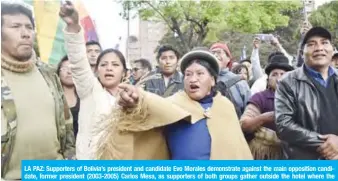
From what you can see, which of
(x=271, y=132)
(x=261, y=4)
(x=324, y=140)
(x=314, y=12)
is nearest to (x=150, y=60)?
(x=261, y=4)

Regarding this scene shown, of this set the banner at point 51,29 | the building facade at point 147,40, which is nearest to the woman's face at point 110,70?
the banner at point 51,29

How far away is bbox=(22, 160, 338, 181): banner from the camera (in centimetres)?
230

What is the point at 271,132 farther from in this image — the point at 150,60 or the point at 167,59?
the point at 150,60

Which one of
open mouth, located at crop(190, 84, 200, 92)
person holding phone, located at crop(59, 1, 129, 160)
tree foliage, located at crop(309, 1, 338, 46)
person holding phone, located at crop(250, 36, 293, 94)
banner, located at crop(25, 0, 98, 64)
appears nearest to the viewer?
open mouth, located at crop(190, 84, 200, 92)

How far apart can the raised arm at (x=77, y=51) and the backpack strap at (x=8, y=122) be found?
1.43 feet

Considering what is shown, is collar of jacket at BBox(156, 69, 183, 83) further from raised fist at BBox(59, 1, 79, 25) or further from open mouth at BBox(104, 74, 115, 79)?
raised fist at BBox(59, 1, 79, 25)

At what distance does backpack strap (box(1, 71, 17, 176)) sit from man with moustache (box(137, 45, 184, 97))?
3.24 ft

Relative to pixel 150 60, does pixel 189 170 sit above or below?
below

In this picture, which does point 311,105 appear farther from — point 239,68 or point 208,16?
point 208,16

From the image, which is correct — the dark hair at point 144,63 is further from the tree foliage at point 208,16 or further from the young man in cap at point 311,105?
the young man in cap at point 311,105

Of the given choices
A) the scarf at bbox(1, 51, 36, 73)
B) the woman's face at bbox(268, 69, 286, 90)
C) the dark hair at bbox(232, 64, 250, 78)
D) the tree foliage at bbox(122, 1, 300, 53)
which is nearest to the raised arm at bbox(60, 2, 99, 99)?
the scarf at bbox(1, 51, 36, 73)

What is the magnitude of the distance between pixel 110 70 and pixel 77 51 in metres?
0.25

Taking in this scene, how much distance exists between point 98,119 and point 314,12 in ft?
6.22

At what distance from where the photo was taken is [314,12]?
3715 millimetres
